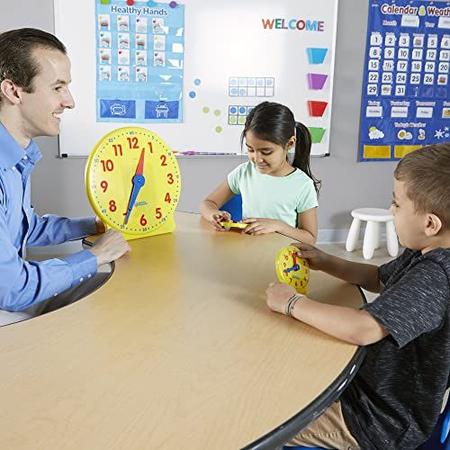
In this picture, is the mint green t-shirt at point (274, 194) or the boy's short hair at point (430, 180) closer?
the boy's short hair at point (430, 180)

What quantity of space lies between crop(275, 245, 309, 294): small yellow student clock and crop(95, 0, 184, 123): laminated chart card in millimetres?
2473

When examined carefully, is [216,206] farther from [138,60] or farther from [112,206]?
[138,60]

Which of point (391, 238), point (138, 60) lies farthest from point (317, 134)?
point (138, 60)

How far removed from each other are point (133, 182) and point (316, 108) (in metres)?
2.47

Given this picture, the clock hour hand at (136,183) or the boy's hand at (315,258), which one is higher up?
the clock hour hand at (136,183)

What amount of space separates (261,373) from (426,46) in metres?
3.68

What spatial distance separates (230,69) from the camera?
3.78m

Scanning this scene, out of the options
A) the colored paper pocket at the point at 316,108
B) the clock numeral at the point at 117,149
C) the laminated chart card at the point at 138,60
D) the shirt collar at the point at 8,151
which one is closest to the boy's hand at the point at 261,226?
the clock numeral at the point at 117,149

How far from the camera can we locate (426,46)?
13.4ft

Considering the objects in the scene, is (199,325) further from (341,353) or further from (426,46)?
(426,46)

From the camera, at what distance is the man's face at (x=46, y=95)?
1546 millimetres

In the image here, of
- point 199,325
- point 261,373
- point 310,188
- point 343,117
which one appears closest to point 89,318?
point 199,325

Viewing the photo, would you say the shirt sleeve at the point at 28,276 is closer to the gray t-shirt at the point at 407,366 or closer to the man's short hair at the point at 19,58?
the man's short hair at the point at 19,58

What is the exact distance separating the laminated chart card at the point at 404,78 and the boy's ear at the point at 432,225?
121 inches
